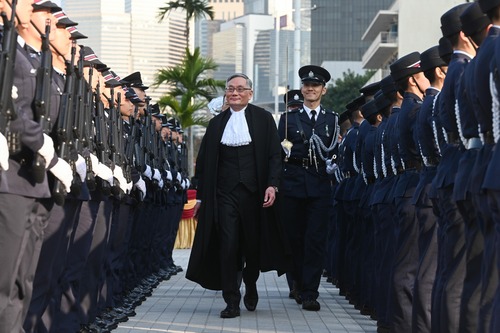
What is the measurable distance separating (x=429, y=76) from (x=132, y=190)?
3.79m

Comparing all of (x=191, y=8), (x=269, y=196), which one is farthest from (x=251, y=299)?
(x=191, y=8)

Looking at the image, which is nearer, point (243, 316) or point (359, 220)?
point (243, 316)

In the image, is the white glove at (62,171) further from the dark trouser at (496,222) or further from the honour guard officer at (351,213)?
the honour guard officer at (351,213)

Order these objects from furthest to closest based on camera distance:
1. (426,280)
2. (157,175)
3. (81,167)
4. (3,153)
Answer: (157,175)
(426,280)
(81,167)
(3,153)

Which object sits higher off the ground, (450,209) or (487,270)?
(450,209)

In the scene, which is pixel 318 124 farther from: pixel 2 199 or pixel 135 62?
pixel 135 62

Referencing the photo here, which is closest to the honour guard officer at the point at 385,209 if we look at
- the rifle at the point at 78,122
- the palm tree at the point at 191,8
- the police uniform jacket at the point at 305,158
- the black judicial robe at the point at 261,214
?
the black judicial robe at the point at 261,214

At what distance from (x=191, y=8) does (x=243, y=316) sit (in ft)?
149

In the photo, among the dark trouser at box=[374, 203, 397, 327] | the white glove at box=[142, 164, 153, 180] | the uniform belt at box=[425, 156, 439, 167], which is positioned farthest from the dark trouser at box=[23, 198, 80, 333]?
the white glove at box=[142, 164, 153, 180]

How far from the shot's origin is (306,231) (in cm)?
1355

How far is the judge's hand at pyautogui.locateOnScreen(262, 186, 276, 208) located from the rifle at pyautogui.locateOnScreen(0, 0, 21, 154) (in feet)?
19.5

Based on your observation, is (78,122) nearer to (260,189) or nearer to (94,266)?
(94,266)

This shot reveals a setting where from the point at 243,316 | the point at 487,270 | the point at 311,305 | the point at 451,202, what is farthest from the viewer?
the point at 311,305

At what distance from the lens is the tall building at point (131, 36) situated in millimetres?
85581
